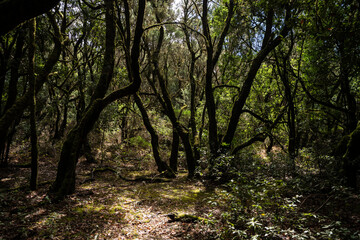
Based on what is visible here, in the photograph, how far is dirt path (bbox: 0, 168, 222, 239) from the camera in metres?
4.88

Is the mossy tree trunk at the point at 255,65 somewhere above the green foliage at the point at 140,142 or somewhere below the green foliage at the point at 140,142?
above

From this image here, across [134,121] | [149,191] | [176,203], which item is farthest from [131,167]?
[176,203]

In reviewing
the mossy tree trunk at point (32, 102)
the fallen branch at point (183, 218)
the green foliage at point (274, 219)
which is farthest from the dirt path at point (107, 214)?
the mossy tree trunk at point (32, 102)

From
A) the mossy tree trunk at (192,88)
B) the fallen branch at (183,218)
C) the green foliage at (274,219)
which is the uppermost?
the mossy tree trunk at (192,88)

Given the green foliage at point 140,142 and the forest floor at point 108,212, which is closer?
the forest floor at point 108,212

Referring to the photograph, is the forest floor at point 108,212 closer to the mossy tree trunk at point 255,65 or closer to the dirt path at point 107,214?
the dirt path at point 107,214

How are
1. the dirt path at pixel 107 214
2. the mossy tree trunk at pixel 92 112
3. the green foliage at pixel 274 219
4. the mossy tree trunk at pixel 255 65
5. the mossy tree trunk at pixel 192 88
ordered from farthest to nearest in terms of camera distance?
the mossy tree trunk at pixel 192 88, the mossy tree trunk at pixel 255 65, the mossy tree trunk at pixel 92 112, the dirt path at pixel 107 214, the green foliage at pixel 274 219

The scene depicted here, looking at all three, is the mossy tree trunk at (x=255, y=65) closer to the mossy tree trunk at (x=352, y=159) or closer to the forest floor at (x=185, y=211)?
the forest floor at (x=185, y=211)

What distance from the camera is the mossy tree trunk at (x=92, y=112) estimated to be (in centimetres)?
701

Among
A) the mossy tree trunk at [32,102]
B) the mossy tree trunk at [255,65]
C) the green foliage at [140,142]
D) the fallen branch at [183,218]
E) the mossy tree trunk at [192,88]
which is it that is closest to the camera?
the fallen branch at [183,218]

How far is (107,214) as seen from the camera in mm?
6223

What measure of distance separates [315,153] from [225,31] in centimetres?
659

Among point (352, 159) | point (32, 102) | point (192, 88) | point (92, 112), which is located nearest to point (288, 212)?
point (352, 159)

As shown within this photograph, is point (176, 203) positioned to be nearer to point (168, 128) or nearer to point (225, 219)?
point (225, 219)
